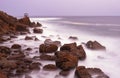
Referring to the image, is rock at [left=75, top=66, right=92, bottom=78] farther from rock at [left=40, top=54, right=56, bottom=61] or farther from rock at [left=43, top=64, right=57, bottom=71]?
rock at [left=40, top=54, right=56, bottom=61]

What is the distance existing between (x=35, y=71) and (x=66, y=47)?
3280mm

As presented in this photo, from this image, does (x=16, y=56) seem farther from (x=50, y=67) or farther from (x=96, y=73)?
(x=96, y=73)

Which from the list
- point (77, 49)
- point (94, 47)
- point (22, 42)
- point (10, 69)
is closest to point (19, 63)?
point (10, 69)

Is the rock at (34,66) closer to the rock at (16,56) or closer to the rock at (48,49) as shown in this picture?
the rock at (16,56)

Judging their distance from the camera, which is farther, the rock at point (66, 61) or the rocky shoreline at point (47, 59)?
the rock at point (66, 61)

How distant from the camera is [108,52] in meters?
17.1

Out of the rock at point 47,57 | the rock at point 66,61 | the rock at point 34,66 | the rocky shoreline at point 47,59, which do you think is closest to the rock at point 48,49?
the rocky shoreline at point 47,59

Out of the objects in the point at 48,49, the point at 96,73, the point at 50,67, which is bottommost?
the point at 96,73

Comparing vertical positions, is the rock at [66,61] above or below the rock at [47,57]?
above

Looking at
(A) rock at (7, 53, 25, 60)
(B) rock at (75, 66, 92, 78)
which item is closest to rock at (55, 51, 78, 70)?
(B) rock at (75, 66, 92, 78)

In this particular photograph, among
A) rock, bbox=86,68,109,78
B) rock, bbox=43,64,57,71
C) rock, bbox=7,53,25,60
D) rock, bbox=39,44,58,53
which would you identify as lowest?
rock, bbox=86,68,109,78

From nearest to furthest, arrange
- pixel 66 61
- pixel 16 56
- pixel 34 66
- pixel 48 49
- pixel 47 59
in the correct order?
pixel 66 61
pixel 34 66
pixel 47 59
pixel 16 56
pixel 48 49

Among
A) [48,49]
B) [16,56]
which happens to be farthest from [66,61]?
[16,56]

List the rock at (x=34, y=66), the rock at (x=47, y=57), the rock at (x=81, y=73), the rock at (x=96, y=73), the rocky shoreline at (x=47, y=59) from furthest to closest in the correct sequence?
the rock at (x=47, y=57) < the rock at (x=34, y=66) < the rock at (x=96, y=73) < the rocky shoreline at (x=47, y=59) < the rock at (x=81, y=73)
